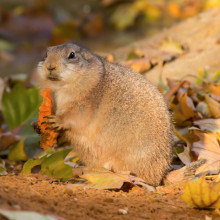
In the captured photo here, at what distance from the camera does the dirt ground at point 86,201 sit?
233 centimetres

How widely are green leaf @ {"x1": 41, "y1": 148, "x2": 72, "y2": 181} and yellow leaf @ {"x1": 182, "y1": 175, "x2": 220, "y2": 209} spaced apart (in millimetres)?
948

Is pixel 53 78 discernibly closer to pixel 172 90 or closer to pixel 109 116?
pixel 109 116

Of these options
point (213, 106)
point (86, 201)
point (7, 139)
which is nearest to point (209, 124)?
point (213, 106)

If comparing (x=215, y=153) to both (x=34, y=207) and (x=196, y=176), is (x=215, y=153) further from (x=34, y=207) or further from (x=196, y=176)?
(x=34, y=207)

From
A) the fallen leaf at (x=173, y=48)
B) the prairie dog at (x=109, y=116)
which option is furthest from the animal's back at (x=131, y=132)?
the fallen leaf at (x=173, y=48)

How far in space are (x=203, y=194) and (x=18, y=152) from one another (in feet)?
6.02

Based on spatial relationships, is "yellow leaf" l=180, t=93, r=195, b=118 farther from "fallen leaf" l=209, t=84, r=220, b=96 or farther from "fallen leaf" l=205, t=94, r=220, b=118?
"fallen leaf" l=209, t=84, r=220, b=96

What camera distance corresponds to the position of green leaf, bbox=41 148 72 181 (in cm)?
312

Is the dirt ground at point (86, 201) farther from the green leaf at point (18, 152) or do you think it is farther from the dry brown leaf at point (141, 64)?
the dry brown leaf at point (141, 64)

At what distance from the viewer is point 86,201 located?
262 cm

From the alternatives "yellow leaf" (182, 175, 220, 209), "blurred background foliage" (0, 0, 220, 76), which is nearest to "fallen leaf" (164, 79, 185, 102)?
"yellow leaf" (182, 175, 220, 209)

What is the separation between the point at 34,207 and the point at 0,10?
777 centimetres

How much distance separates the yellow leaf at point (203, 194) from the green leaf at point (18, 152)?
1.67 metres

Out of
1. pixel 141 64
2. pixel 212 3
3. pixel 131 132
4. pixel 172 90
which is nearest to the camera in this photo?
pixel 131 132
